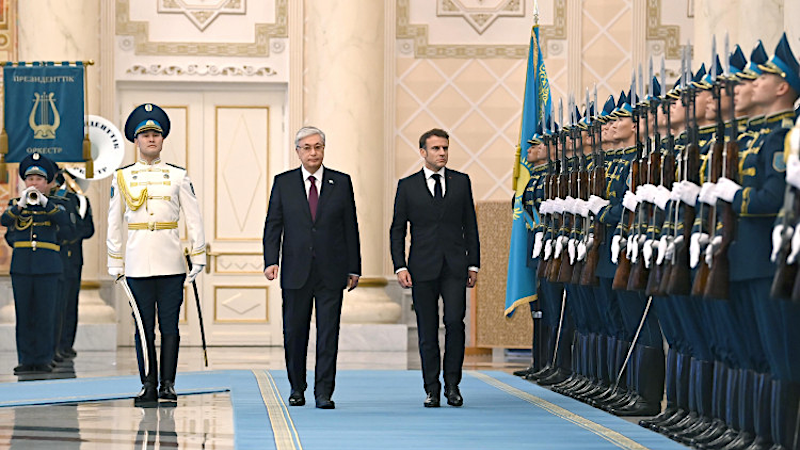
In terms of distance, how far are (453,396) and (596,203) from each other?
4.36ft

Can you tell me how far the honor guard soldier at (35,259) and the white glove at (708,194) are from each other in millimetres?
6508

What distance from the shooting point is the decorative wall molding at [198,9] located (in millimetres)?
13789

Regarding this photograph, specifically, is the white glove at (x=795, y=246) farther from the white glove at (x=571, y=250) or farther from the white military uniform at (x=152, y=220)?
the white military uniform at (x=152, y=220)

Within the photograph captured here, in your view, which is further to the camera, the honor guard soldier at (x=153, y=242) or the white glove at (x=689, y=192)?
the honor guard soldier at (x=153, y=242)

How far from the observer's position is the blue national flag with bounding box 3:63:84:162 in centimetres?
1209

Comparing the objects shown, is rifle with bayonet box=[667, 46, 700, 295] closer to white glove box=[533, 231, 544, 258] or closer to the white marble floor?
the white marble floor

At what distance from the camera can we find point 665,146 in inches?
250

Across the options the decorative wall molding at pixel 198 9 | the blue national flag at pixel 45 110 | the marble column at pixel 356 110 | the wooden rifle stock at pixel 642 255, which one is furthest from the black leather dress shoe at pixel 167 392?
the decorative wall molding at pixel 198 9

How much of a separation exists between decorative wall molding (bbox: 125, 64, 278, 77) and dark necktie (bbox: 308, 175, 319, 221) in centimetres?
653

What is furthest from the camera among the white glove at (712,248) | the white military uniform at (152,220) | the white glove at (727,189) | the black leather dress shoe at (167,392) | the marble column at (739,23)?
the marble column at (739,23)

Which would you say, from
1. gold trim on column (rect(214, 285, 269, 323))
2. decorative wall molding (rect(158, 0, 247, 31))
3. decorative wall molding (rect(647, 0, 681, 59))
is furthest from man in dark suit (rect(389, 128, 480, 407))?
decorative wall molding (rect(647, 0, 681, 59))

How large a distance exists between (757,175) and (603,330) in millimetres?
2724

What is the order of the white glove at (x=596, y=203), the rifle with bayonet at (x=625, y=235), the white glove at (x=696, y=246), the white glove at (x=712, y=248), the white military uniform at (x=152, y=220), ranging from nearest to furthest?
the white glove at (x=712, y=248), the white glove at (x=696, y=246), the rifle with bayonet at (x=625, y=235), the white glove at (x=596, y=203), the white military uniform at (x=152, y=220)

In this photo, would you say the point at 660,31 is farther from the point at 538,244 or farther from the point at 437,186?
the point at 437,186
